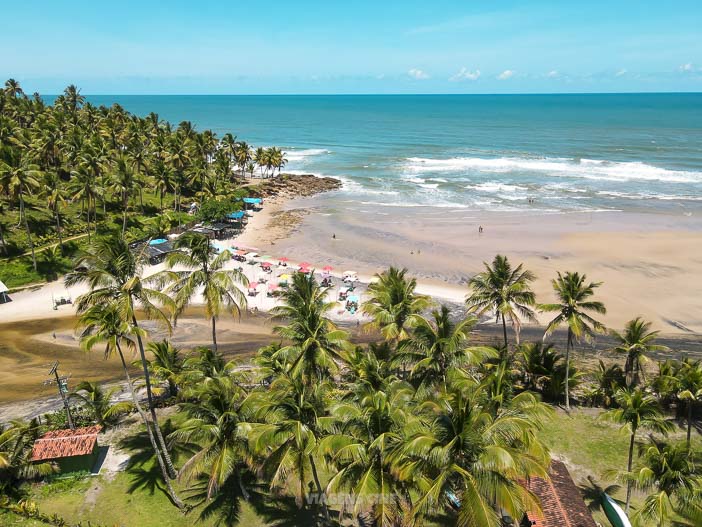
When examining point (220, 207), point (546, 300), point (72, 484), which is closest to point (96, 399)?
point (72, 484)

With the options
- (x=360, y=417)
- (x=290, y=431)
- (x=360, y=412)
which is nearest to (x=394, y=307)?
(x=360, y=412)

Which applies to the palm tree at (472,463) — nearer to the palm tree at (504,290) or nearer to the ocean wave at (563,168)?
the palm tree at (504,290)

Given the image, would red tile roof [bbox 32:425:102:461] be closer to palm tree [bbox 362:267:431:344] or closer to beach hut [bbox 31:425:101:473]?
beach hut [bbox 31:425:101:473]

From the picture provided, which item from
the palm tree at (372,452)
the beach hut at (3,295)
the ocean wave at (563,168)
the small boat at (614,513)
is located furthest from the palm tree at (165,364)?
the ocean wave at (563,168)

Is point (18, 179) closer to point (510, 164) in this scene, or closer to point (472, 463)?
point (472, 463)

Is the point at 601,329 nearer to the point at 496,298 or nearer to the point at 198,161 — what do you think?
the point at 496,298

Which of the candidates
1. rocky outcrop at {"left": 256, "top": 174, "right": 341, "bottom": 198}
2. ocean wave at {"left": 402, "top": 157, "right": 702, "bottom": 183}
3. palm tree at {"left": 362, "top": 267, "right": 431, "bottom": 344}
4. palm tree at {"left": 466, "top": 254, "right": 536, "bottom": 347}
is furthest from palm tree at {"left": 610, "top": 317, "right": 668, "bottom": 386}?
ocean wave at {"left": 402, "top": 157, "right": 702, "bottom": 183}
